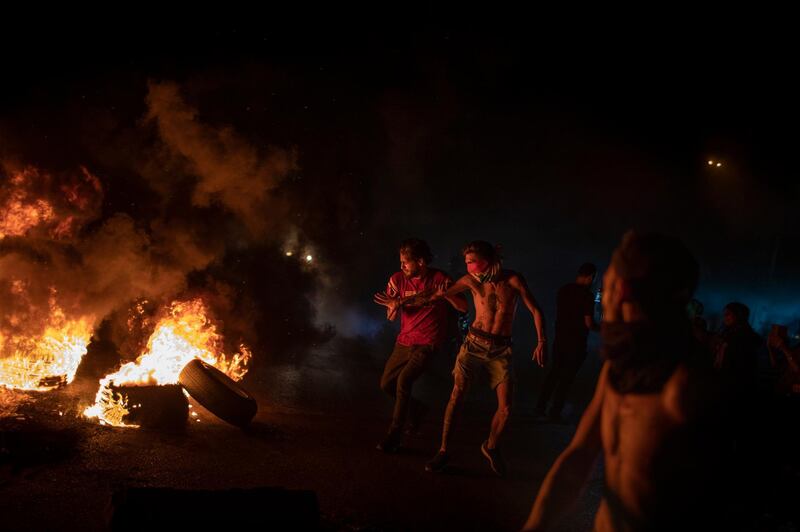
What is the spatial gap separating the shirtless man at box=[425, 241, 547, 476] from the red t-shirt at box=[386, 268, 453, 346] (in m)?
0.25

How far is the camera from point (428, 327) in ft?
19.9

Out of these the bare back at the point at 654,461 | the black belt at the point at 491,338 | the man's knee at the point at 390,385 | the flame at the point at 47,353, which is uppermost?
the black belt at the point at 491,338

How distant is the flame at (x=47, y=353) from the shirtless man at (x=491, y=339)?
5060 mm

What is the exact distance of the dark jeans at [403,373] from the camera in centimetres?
589

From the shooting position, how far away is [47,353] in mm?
7090

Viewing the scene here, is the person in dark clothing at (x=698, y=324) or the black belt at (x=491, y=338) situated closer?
the black belt at (x=491, y=338)

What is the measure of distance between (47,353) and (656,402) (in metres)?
7.69

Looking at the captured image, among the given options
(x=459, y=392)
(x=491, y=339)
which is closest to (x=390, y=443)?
(x=459, y=392)

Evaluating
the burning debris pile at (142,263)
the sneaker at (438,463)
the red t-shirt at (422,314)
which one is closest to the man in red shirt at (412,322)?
the red t-shirt at (422,314)

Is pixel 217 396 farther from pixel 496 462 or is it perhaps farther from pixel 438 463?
pixel 496 462

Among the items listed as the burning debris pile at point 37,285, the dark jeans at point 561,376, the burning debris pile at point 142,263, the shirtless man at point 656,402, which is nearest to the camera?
the shirtless man at point 656,402

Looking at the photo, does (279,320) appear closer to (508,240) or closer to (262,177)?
(262,177)

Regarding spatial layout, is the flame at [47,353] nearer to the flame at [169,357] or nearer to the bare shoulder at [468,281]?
the flame at [169,357]

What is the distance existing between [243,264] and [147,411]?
10340mm
